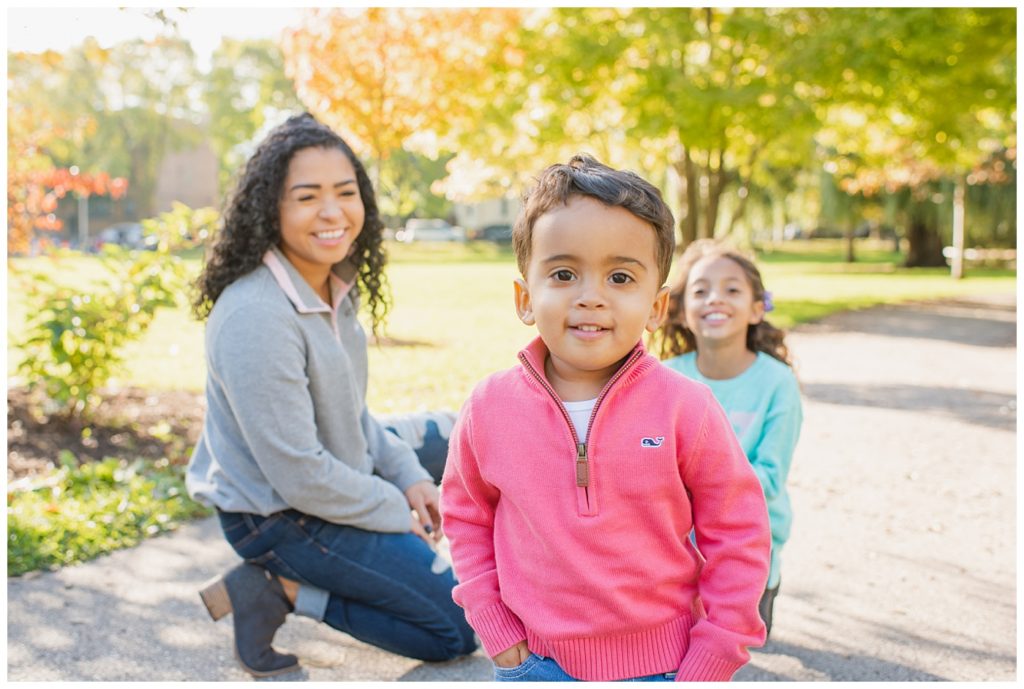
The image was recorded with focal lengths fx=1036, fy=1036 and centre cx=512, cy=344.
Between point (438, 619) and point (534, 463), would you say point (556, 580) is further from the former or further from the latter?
point (438, 619)

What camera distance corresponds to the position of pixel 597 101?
16.0m

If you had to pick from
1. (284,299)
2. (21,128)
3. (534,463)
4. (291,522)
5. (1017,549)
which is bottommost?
(1017,549)

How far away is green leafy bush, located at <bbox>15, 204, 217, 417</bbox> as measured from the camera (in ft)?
20.7

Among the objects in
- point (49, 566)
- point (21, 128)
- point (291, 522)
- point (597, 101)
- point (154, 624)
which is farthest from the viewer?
point (597, 101)

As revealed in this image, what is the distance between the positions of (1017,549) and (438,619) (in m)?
2.92

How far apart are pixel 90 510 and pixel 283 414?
2.22 meters

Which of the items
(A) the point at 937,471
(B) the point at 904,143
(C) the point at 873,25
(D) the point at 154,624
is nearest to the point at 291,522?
(D) the point at 154,624

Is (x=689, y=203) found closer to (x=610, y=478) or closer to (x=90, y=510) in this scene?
(x=90, y=510)

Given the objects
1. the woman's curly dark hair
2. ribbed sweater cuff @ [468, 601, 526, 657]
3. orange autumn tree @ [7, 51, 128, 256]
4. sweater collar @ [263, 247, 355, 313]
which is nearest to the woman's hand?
sweater collar @ [263, 247, 355, 313]

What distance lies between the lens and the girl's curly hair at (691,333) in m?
3.84

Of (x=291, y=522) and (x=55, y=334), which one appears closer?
(x=291, y=522)

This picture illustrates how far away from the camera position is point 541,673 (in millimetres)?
2123

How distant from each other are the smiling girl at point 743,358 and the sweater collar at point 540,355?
1.34 metres

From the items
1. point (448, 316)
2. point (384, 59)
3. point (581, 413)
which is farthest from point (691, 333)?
point (448, 316)
